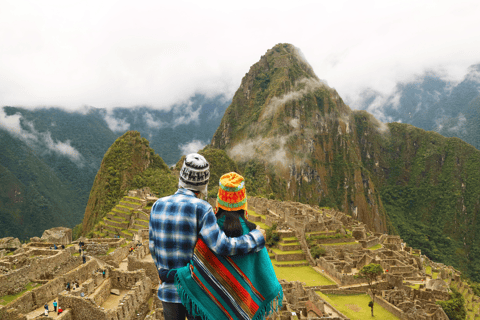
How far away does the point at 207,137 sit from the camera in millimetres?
124000

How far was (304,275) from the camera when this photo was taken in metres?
27.4

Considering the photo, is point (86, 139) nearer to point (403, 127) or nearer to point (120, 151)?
point (120, 151)

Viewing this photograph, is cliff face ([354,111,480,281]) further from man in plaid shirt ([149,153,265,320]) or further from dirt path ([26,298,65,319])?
man in plaid shirt ([149,153,265,320])

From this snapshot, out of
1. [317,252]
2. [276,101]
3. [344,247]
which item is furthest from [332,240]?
[276,101]

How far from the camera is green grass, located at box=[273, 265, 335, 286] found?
2600 centimetres

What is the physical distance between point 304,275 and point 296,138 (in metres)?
93.0

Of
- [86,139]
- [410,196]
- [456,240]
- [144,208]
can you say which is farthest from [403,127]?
[144,208]

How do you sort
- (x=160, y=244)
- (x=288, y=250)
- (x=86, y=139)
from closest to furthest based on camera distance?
1. (x=160, y=244)
2. (x=288, y=250)
3. (x=86, y=139)

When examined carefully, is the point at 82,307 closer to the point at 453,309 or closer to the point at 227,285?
the point at 227,285

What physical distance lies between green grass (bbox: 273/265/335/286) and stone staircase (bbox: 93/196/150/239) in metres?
12.0

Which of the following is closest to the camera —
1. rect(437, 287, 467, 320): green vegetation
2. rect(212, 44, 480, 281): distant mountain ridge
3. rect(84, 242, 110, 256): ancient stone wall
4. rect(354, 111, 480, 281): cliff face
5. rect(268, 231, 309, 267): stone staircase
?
rect(84, 242, 110, 256): ancient stone wall

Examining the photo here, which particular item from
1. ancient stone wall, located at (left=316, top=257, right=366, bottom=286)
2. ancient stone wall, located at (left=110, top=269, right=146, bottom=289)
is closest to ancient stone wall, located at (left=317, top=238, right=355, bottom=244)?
ancient stone wall, located at (left=316, top=257, right=366, bottom=286)

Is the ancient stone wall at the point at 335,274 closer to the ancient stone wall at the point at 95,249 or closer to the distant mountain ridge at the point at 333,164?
the ancient stone wall at the point at 95,249

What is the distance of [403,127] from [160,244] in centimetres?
19288
